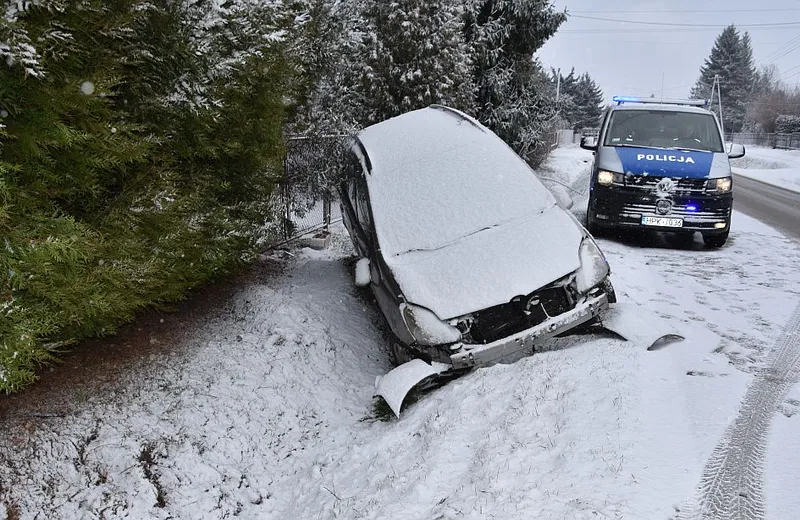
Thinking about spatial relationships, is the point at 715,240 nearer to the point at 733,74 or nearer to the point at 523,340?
the point at 523,340

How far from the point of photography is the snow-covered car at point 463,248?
13.8 feet

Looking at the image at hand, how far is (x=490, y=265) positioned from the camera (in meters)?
4.48

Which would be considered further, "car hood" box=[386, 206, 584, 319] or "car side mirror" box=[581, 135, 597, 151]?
"car side mirror" box=[581, 135, 597, 151]

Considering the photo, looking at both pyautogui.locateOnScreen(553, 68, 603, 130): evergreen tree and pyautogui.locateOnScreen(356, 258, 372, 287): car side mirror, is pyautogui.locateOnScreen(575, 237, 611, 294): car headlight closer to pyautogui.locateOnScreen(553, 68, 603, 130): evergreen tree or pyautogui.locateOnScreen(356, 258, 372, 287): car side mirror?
pyautogui.locateOnScreen(356, 258, 372, 287): car side mirror

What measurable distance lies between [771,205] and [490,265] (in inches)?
512

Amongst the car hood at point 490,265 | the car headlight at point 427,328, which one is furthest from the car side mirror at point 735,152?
the car headlight at point 427,328

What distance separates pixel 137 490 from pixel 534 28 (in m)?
14.0

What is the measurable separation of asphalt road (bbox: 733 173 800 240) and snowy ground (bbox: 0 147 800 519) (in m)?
6.46

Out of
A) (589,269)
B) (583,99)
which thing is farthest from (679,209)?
(583,99)

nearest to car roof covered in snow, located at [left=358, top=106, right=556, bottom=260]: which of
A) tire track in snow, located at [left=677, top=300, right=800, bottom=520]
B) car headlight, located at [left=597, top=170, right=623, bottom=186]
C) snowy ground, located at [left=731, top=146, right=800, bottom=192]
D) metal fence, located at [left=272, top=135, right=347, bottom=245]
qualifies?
metal fence, located at [left=272, top=135, right=347, bottom=245]

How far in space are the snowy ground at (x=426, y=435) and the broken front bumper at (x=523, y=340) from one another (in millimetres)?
123

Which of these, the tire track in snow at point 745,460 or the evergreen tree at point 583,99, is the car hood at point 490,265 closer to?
the tire track in snow at point 745,460

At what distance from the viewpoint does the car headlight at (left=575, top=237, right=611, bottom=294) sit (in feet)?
14.6

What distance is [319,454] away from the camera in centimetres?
414
